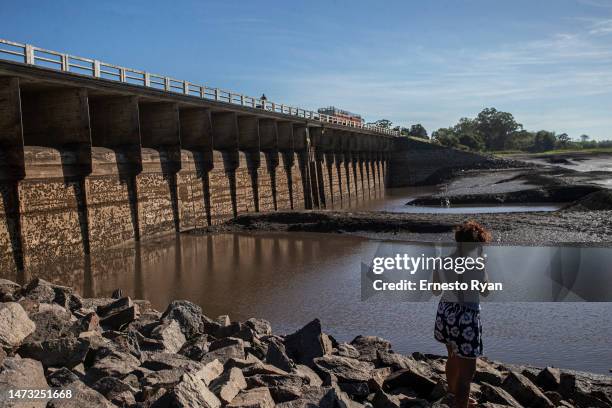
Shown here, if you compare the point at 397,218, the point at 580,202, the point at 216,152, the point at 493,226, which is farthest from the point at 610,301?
the point at 216,152

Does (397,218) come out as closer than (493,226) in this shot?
No

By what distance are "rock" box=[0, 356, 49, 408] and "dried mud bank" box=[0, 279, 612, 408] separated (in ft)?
0.04

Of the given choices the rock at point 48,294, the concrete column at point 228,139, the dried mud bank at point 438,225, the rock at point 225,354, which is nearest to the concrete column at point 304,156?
the concrete column at point 228,139

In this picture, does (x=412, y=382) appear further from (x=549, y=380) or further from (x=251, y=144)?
(x=251, y=144)

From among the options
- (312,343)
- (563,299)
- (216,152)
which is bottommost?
(563,299)

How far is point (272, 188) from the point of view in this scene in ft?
123

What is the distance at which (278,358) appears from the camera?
7.08 metres

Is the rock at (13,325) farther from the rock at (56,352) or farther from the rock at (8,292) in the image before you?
the rock at (8,292)

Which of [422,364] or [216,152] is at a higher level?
[216,152]

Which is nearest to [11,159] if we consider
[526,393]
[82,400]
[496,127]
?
[82,400]

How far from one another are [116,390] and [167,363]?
1.11m

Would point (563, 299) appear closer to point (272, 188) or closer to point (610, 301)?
point (610, 301)

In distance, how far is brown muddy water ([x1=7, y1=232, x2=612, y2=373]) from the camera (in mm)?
10091

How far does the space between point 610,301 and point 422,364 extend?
23.3 ft
